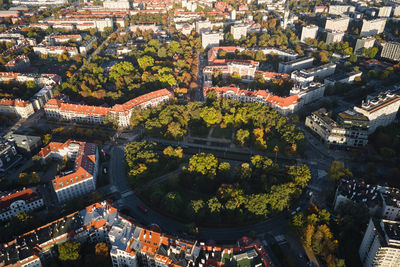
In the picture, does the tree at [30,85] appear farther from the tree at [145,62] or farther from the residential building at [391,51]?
the residential building at [391,51]

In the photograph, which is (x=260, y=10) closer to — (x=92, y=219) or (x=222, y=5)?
(x=222, y=5)

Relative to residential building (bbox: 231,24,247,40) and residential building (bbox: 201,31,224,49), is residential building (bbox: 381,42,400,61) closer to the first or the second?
residential building (bbox: 231,24,247,40)

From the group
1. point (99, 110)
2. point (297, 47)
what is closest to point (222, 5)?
point (297, 47)

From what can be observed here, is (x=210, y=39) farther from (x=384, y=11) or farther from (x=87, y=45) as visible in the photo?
(x=384, y=11)

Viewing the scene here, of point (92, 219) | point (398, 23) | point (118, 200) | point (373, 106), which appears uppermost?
point (398, 23)

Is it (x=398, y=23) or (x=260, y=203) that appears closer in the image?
(x=260, y=203)

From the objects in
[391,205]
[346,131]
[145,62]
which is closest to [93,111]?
[145,62]
